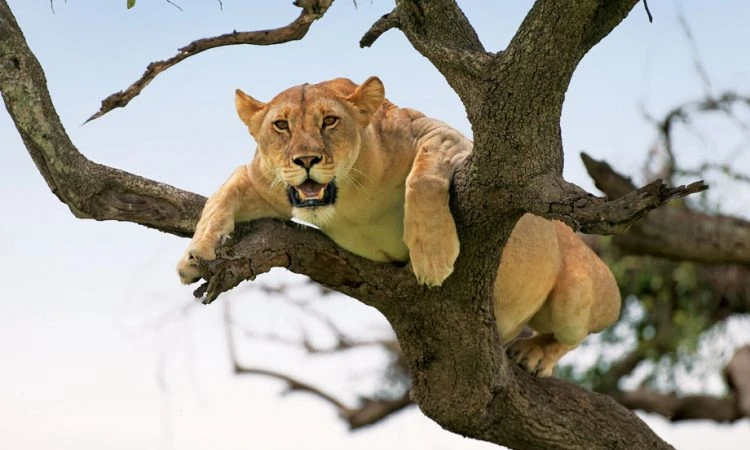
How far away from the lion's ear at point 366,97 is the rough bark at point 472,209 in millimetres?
346

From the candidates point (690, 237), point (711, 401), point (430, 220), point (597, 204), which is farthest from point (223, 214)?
point (690, 237)

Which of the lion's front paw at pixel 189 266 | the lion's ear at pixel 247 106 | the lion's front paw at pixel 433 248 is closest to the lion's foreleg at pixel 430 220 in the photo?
the lion's front paw at pixel 433 248

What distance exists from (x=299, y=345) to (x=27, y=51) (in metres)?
4.64

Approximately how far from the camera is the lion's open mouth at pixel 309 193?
4383 mm

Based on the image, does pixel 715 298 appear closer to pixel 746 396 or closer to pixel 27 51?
pixel 746 396

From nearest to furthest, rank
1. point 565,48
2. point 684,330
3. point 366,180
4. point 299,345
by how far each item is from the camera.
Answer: point 565,48 → point 366,180 → point 299,345 → point 684,330

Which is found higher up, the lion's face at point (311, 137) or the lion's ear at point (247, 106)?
the lion's ear at point (247, 106)

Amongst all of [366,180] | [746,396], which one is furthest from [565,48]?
[746,396]

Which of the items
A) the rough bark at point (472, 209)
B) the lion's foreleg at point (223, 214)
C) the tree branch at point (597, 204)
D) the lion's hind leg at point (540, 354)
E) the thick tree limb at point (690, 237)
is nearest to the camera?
the tree branch at point (597, 204)

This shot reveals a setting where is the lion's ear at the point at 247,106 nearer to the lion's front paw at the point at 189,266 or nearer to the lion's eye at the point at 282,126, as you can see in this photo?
the lion's eye at the point at 282,126

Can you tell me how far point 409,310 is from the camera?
201 inches

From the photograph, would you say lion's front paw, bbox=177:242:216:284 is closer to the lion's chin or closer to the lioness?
the lioness

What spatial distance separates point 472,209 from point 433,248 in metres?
0.26

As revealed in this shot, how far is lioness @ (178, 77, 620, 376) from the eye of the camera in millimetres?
4379
